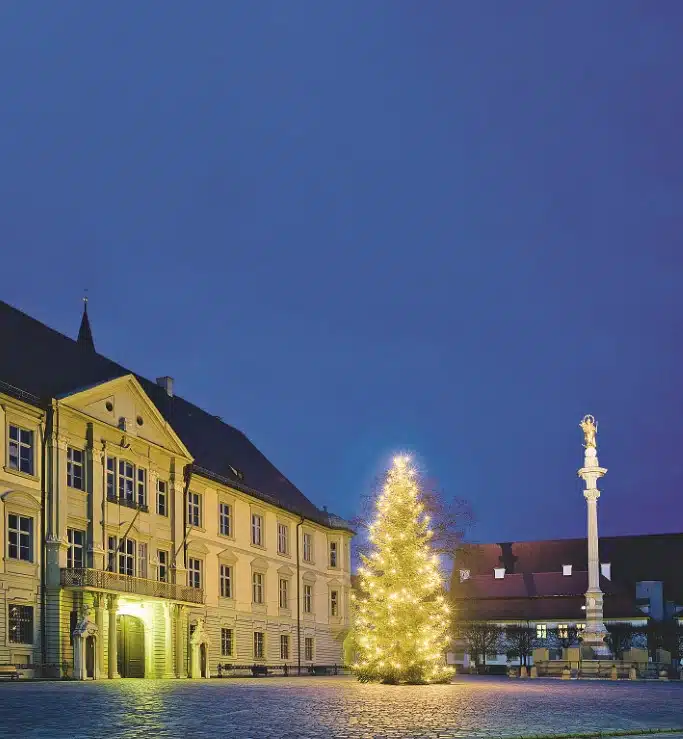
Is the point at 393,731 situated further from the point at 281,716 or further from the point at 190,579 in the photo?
the point at 190,579

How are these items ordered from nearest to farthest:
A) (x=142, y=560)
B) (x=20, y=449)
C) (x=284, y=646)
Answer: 1. (x=20, y=449)
2. (x=142, y=560)
3. (x=284, y=646)

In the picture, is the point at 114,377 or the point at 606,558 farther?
the point at 606,558

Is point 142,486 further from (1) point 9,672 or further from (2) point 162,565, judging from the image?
(1) point 9,672

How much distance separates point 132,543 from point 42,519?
20.4 ft

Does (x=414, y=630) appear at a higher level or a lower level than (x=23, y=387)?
lower

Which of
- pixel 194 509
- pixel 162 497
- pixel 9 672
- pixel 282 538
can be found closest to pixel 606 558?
pixel 282 538

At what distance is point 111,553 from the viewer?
45.1 m

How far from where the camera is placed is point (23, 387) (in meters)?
41.1

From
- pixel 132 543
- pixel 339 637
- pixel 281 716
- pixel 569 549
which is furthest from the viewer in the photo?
pixel 569 549

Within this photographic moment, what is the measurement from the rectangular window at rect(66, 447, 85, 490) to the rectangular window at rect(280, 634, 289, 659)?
850 inches

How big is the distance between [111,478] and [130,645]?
7104 mm

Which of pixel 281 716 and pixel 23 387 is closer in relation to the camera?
pixel 281 716

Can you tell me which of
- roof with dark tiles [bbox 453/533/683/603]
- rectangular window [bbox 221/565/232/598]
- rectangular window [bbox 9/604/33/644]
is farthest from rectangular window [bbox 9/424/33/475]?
roof with dark tiles [bbox 453/533/683/603]

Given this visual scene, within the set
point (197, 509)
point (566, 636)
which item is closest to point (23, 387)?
point (197, 509)
